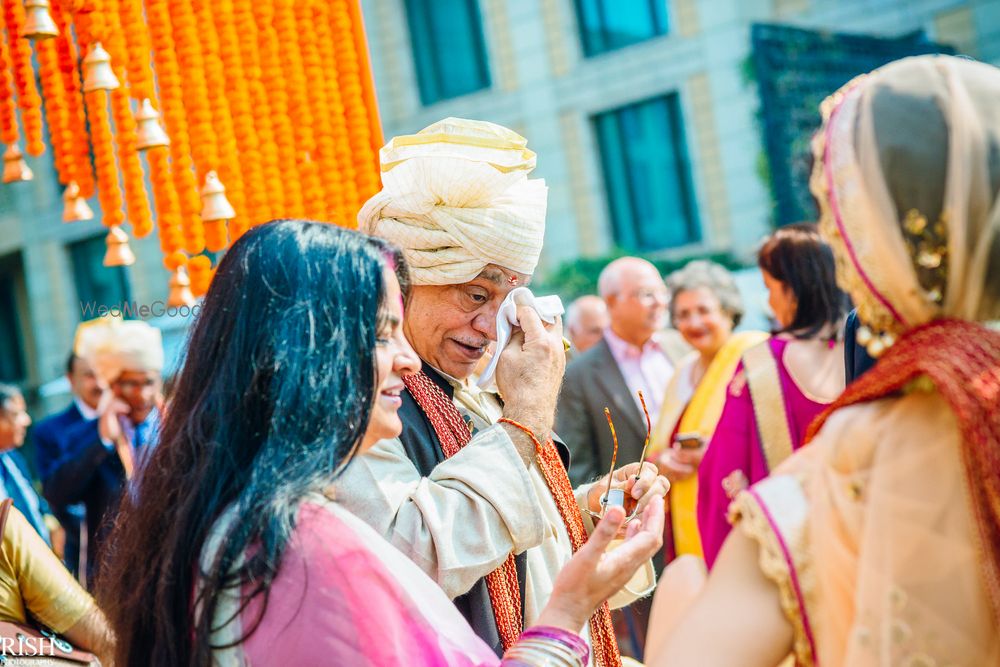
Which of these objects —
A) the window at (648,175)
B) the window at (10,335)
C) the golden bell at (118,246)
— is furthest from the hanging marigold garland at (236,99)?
the window at (10,335)

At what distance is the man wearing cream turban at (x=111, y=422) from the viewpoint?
499cm

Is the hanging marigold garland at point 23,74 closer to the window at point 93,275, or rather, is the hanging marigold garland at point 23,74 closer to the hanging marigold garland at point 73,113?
the hanging marigold garland at point 73,113

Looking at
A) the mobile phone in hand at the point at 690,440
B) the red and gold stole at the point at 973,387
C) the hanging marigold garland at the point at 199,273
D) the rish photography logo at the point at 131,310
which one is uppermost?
the hanging marigold garland at the point at 199,273

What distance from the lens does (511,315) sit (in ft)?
7.86

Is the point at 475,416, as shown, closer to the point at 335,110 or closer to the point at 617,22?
the point at 335,110

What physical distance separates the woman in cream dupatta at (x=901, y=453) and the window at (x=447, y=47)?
46.5ft

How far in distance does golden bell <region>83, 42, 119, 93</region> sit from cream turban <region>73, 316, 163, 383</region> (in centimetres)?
220

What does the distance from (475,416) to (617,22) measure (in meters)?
12.5

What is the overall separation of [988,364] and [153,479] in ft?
3.69

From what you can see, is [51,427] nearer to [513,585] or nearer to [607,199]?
[513,585]

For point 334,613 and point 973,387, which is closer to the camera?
point 973,387

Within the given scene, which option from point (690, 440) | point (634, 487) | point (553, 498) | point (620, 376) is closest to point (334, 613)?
point (634, 487)

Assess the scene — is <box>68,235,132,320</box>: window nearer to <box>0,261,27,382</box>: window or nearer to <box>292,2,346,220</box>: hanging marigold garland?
<box>0,261,27,382</box>: window

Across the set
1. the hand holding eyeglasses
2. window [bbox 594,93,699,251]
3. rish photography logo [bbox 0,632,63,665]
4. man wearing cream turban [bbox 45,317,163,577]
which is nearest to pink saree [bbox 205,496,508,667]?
the hand holding eyeglasses
